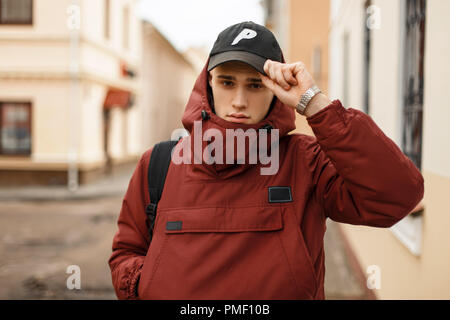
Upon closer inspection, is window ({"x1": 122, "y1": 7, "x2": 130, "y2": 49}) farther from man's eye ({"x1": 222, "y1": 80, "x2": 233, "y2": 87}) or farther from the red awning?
man's eye ({"x1": 222, "y1": 80, "x2": 233, "y2": 87})

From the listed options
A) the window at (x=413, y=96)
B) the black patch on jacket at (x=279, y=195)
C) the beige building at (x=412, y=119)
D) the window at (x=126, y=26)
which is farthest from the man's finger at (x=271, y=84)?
the window at (x=126, y=26)

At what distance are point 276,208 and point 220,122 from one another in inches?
14.6

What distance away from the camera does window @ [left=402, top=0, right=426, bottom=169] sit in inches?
130

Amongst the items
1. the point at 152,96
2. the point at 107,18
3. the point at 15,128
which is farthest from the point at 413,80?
the point at 152,96

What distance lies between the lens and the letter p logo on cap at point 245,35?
1.61 m

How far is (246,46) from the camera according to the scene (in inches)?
62.7

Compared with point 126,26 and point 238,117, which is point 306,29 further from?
point 238,117

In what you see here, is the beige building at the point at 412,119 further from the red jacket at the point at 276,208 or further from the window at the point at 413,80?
the red jacket at the point at 276,208

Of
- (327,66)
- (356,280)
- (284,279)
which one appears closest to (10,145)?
(327,66)

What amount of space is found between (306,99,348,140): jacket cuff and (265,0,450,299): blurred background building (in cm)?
126

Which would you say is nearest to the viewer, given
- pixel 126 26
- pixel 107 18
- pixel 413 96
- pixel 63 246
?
pixel 413 96

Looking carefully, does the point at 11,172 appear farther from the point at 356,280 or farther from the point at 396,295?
the point at 396,295

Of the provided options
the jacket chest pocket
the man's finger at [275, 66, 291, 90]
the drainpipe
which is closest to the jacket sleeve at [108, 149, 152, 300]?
the jacket chest pocket
